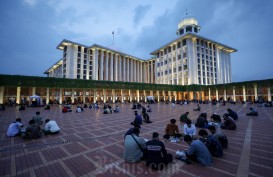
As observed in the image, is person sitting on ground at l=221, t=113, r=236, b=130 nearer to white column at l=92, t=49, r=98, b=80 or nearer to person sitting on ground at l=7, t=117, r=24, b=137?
person sitting on ground at l=7, t=117, r=24, b=137

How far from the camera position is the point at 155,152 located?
3.70 meters

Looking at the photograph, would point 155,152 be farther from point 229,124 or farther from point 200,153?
point 229,124

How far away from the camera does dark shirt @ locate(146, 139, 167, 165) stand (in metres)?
3.69

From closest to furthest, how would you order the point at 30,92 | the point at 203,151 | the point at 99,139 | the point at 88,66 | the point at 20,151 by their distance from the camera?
the point at 203,151
the point at 20,151
the point at 99,139
the point at 30,92
the point at 88,66

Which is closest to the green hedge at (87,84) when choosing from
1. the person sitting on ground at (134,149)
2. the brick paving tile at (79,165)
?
the brick paving tile at (79,165)

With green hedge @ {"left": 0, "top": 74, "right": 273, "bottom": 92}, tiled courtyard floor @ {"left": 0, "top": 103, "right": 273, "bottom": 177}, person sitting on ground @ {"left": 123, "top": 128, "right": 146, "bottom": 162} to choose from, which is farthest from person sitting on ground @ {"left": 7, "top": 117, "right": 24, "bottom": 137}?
green hedge @ {"left": 0, "top": 74, "right": 273, "bottom": 92}

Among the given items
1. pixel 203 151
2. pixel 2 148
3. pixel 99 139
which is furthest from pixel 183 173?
pixel 2 148

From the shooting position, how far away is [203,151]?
158 inches

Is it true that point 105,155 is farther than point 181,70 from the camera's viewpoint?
No

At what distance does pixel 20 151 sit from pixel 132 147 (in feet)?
14.0

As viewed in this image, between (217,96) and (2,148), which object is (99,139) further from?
(217,96)

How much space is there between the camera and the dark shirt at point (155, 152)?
12.1 ft

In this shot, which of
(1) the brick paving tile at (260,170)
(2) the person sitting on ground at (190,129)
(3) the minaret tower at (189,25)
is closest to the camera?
(1) the brick paving tile at (260,170)

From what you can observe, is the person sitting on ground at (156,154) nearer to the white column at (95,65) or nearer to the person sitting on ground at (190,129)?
the person sitting on ground at (190,129)
